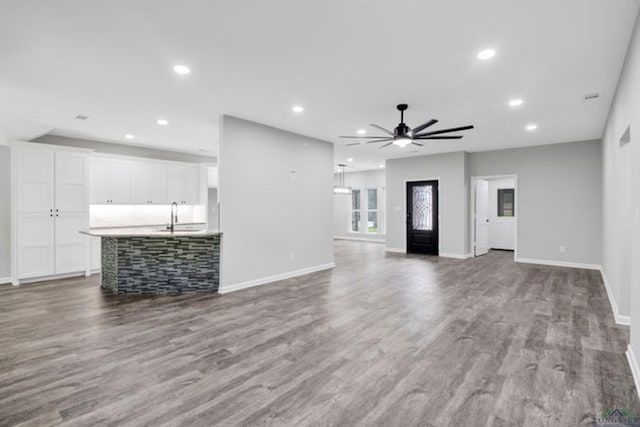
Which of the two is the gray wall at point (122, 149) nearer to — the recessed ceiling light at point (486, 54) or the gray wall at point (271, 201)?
the gray wall at point (271, 201)

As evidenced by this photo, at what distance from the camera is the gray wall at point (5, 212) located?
5.81m

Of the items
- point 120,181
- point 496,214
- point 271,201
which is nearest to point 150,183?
point 120,181

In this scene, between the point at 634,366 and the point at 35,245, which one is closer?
the point at 634,366

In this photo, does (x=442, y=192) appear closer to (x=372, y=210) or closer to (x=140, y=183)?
(x=372, y=210)

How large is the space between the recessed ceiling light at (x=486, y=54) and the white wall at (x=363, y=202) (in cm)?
896

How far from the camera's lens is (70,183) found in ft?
20.2

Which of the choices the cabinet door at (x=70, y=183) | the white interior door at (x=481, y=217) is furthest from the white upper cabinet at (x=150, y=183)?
the white interior door at (x=481, y=217)

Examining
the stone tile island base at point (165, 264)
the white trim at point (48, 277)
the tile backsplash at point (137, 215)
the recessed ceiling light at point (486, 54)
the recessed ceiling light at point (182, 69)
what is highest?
the recessed ceiling light at point (182, 69)

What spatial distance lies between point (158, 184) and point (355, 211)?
24.5 ft

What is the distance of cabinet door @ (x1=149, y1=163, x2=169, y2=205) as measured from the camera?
749 cm

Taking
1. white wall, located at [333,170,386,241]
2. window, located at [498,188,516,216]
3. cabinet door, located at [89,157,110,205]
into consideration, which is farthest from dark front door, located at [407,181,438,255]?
cabinet door, located at [89,157,110,205]

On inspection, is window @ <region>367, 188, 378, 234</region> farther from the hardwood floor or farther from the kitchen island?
the kitchen island

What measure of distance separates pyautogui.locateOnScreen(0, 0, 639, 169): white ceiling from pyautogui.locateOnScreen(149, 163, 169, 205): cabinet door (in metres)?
2.03

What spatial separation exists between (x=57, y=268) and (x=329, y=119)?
5619mm
